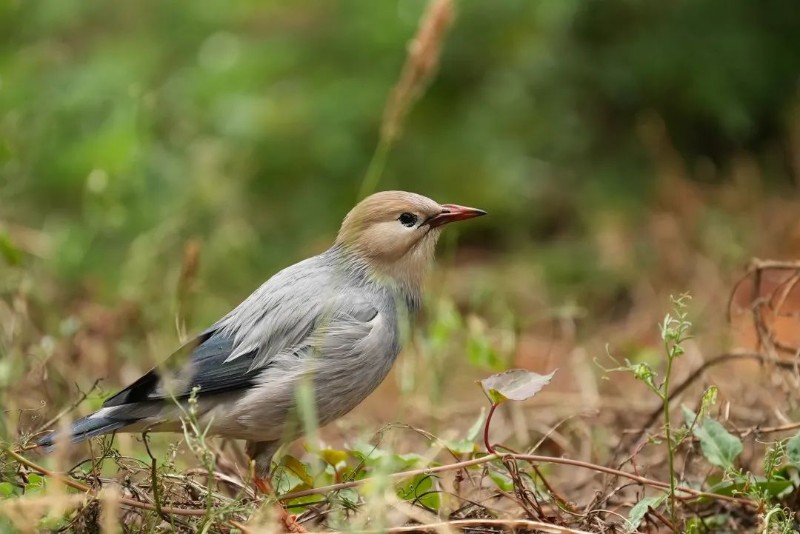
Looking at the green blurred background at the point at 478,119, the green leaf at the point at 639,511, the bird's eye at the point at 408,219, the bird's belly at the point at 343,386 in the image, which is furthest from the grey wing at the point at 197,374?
the green blurred background at the point at 478,119

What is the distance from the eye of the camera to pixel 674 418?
380 centimetres

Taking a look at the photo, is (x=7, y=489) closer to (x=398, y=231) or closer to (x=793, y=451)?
(x=398, y=231)

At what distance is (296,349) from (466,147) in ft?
14.4

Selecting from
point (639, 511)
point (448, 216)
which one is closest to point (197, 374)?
point (448, 216)

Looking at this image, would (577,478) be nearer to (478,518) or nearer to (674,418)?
(674,418)

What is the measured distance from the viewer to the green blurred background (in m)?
6.54

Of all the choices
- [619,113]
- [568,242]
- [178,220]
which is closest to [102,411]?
[178,220]

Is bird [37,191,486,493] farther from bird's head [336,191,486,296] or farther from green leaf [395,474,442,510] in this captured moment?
green leaf [395,474,442,510]

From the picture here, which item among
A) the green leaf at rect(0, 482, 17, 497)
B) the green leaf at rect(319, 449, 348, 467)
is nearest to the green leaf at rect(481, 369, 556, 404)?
the green leaf at rect(319, 449, 348, 467)

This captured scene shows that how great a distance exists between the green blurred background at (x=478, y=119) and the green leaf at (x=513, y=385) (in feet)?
11.4

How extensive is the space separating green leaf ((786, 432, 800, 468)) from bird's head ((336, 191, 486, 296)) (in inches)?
47.2

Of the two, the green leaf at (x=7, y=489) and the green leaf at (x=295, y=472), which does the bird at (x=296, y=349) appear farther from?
the green leaf at (x=7, y=489)

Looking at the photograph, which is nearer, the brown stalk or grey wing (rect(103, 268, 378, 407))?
grey wing (rect(103, 268, 378, 407))

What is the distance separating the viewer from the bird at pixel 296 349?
3188mm
